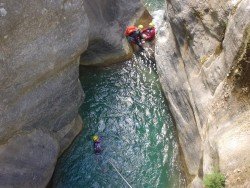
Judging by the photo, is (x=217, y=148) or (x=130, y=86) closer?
(x=217, y=148)

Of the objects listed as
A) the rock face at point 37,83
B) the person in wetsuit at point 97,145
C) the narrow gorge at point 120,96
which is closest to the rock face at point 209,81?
the narrow gorge at point 120,96

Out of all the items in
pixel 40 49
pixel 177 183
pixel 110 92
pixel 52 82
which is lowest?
pixel 177 183

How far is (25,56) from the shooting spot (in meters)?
9.16

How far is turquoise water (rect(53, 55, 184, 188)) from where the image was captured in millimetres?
11953

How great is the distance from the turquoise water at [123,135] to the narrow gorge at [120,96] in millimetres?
36

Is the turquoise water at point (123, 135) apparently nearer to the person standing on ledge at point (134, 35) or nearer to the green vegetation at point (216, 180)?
the person standing on ledge at point (134, 35)

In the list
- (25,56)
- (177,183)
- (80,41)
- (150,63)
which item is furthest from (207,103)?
(150,63)

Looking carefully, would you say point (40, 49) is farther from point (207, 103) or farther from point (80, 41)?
point (207, 103)

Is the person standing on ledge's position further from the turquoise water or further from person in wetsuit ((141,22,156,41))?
the turquoise water

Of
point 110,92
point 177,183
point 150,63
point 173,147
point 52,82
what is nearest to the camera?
point 52,82

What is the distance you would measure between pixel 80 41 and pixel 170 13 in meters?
3.68

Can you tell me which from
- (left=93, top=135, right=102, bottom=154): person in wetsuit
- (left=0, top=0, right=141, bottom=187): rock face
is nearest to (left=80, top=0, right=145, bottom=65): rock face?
(left=0, top=0, right=141, bottom=187): rock face

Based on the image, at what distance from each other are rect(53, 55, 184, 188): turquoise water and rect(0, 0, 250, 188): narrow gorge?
0.04 meters

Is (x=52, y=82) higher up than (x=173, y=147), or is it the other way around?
(x=52, y=82)
